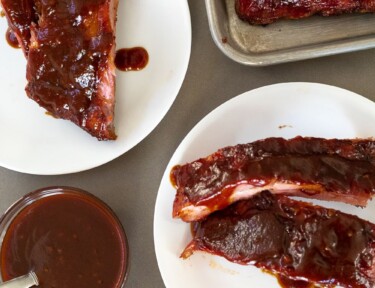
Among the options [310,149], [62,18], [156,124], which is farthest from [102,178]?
[310,149]

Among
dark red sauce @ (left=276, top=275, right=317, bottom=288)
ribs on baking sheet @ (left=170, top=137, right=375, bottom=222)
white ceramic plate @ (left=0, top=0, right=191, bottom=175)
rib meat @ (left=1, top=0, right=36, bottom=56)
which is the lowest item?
dark red sauce @ (left=276, top=275, right=317, bottom=288)

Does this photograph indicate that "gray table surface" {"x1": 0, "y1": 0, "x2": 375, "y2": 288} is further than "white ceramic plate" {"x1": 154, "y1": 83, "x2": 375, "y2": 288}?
Yes

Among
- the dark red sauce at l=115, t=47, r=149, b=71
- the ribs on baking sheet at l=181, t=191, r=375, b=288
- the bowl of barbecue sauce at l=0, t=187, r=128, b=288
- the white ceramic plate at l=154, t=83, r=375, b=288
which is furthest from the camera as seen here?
the dark red sauce at l=115, t=47, r=149, b=71

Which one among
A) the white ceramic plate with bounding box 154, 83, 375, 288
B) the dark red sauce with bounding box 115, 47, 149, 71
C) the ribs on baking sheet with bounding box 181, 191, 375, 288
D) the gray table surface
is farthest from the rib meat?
the ribs on baking sheet with bounding box 181, 191, 375, 288

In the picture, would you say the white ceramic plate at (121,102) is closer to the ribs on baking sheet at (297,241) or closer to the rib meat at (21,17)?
the rib meat at (21,17)

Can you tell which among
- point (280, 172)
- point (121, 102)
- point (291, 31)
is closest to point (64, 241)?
point (121, 102)

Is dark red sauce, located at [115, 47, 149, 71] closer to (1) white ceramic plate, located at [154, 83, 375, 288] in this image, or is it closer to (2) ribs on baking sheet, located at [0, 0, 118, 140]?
(2) ribs on baking sheet, located at [0, 0, 118, 140]
